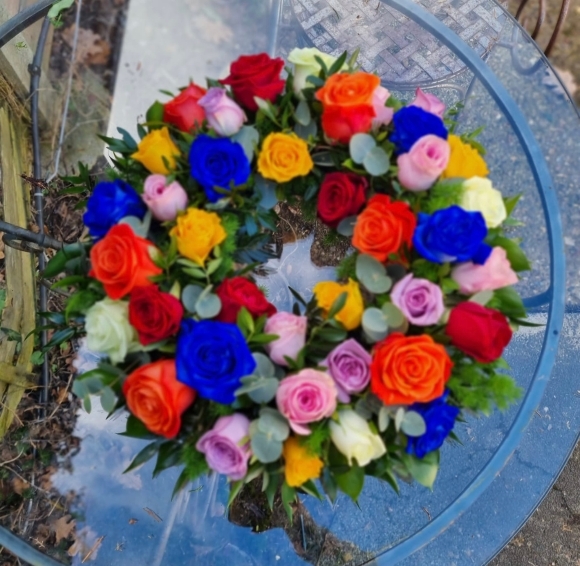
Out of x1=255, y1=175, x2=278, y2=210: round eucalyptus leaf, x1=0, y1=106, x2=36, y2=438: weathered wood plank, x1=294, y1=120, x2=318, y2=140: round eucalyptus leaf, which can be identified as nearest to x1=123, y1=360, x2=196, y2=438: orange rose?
x1=255, y1=175, x2=278, y2=210: round eucalyptus leaf

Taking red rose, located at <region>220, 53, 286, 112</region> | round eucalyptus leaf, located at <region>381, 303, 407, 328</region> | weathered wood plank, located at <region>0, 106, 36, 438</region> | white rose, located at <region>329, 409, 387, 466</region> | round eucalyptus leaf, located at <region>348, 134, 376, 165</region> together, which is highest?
red rose, located at <region>220, 53, 286, 112</region>

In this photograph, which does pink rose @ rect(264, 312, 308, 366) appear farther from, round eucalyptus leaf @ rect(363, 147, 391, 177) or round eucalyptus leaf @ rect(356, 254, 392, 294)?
round eucalyptus leaf @ rect(363, 147, 391, 177)

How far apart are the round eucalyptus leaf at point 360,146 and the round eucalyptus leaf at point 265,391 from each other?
1.19 feet

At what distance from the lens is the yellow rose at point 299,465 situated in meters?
0.78

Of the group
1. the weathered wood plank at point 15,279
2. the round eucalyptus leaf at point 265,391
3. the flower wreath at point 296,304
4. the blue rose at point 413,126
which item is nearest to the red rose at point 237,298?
the flower wreath at point 296,304

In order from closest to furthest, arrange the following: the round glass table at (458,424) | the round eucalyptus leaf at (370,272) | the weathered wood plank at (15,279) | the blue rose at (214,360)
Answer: the blue rose at (214,360), the round eucalyptus leaf at (370,272), the round glass table at (458,424), the weathered wood plank at (15,279)

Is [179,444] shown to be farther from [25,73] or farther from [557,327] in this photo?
[25,73]

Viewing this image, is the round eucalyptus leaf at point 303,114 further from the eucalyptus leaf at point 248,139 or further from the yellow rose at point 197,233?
the yellow rose at point 197,233

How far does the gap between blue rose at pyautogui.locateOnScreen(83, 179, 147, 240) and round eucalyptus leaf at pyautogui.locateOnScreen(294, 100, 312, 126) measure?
29 centimetres

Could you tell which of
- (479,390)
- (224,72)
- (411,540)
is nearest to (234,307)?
(479,390)

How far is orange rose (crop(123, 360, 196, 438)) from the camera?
0.74 m

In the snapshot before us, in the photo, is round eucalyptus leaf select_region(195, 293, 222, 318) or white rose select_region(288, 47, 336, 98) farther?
white rose select_region(288, 47, 336, 98)

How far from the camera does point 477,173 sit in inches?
34.7

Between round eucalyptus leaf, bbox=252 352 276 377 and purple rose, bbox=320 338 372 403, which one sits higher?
purple rose, bbox=320 338 372 403
